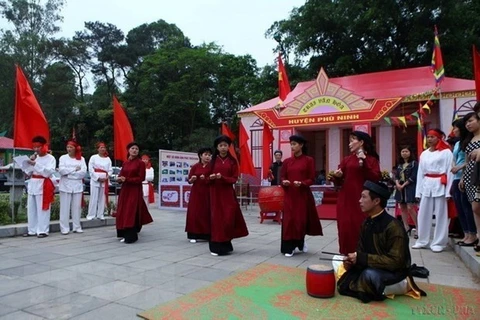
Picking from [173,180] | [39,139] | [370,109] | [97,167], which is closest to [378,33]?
[370,109]

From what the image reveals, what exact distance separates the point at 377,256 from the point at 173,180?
9.04 m

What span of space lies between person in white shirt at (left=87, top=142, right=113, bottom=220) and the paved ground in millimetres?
1277

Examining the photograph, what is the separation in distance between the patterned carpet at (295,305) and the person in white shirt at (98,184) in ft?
17.6

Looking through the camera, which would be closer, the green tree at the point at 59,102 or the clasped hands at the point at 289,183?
the clasped hands at the point at 289,183

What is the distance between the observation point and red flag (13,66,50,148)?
6.68 metres

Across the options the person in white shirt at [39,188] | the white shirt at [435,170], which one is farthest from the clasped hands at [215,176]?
the person in white shirt at [39,188]

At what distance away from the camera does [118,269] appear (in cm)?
441

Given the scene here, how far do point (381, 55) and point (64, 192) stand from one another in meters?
13.7

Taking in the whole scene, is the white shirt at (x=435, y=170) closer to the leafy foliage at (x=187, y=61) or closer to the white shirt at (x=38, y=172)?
the white shirt at (x=38, y=172)

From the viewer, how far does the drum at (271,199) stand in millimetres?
8039

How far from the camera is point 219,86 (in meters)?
24.9

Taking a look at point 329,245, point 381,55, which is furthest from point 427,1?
point 329,245

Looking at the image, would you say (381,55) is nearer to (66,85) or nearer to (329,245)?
(329,245)

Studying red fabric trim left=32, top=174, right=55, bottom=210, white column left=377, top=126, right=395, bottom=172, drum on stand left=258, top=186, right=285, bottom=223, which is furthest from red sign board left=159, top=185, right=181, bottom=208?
white column left=377, top=126, right=395, bottom=172
